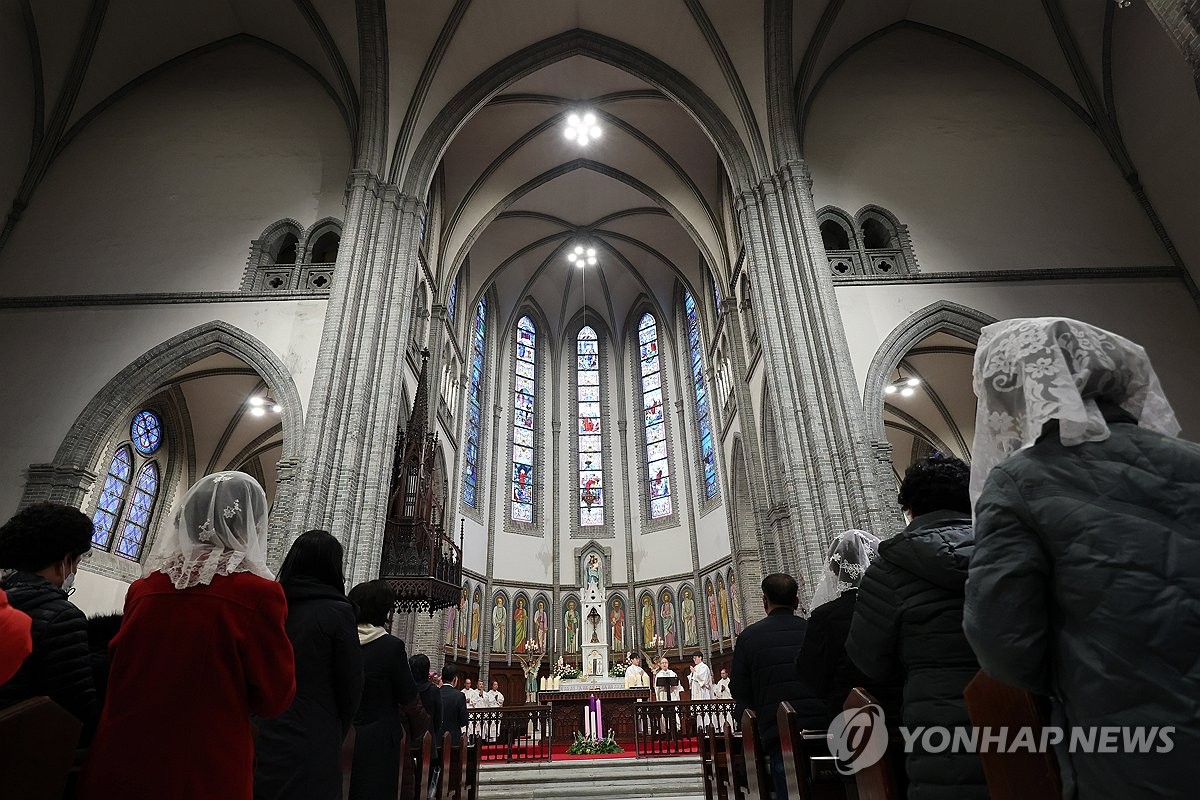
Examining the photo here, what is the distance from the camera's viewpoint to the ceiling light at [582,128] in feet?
50.9

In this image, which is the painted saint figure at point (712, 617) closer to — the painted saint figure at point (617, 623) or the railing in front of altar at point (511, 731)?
the painted saint figure at point (617, 623)

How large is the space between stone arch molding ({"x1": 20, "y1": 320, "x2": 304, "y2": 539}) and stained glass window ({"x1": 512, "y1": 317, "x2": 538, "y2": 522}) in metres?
11.2

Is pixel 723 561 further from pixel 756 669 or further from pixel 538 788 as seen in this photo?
pixel 756 669

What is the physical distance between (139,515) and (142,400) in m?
4.44

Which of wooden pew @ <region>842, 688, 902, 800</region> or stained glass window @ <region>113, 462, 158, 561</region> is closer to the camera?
wooden pew @ <region>842, 688, 902, 800</region>

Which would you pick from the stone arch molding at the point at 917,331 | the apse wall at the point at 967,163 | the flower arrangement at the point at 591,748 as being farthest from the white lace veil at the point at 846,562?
the apse wall at the point at 967,163

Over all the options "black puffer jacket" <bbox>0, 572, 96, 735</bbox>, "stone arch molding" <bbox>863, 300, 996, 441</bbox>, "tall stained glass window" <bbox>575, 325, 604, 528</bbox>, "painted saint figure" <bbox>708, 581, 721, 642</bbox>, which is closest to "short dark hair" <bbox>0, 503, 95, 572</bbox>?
"black puffer jacket" <bbox>0, 572, 96, 735</bbox>

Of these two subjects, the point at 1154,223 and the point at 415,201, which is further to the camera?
the point at 415,201

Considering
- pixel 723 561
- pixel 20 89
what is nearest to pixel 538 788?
pixel 723 561

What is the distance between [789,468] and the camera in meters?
9.73

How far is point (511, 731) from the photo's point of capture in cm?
969

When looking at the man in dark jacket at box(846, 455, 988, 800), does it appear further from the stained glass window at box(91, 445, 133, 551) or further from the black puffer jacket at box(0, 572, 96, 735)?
the stained glass window at box(91, 445, 133, 551)

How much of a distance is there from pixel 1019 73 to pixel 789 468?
9622 millimetres

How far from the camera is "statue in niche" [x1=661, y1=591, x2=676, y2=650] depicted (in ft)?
60.6
